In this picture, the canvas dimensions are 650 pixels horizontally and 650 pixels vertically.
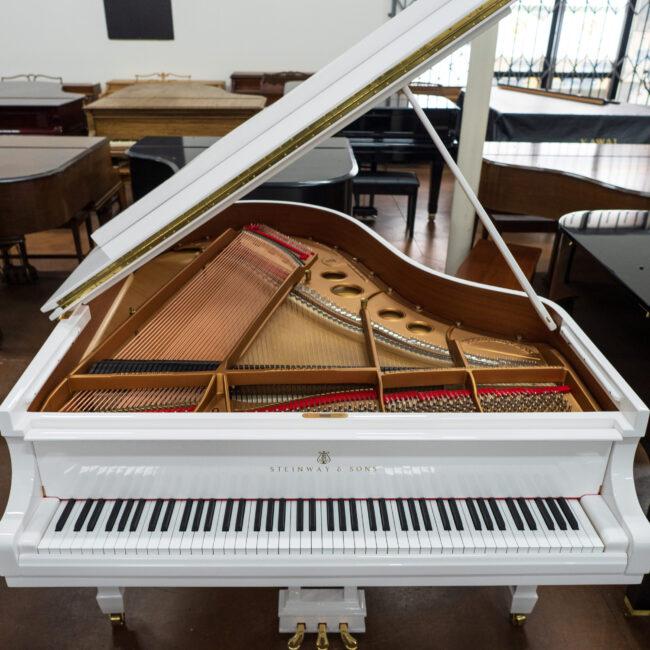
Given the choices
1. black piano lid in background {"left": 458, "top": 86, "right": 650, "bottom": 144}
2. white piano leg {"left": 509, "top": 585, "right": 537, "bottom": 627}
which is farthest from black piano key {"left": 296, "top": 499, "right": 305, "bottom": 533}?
black piano lid in background {"left": 458, "top": 86, "right": 650, "bottom": 144}

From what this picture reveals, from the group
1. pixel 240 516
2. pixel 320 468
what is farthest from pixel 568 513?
pixel 240 516

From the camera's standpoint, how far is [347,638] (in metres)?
2.29

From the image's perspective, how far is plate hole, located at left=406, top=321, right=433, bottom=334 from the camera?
2.74 meters

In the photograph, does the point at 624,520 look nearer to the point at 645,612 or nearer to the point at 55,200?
the point at 645,612

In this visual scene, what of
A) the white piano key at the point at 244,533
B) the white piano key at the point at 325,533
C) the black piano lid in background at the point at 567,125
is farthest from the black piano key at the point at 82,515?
the black piano lid in background at the point at 567,125

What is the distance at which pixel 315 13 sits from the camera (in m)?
9.88

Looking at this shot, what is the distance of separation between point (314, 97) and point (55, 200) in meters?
3.28

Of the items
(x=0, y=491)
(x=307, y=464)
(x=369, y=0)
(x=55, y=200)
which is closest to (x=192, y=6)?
(x=369, y=0)

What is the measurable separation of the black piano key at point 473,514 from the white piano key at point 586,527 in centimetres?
32

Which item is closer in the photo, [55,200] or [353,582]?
[353,582]

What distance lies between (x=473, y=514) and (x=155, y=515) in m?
1.03

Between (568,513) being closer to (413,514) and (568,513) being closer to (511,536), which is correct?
(511,536)

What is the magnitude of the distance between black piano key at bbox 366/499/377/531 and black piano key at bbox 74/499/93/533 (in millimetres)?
908

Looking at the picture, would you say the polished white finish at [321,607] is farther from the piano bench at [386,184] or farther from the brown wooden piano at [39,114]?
the brown wooden piano at [39,114]
